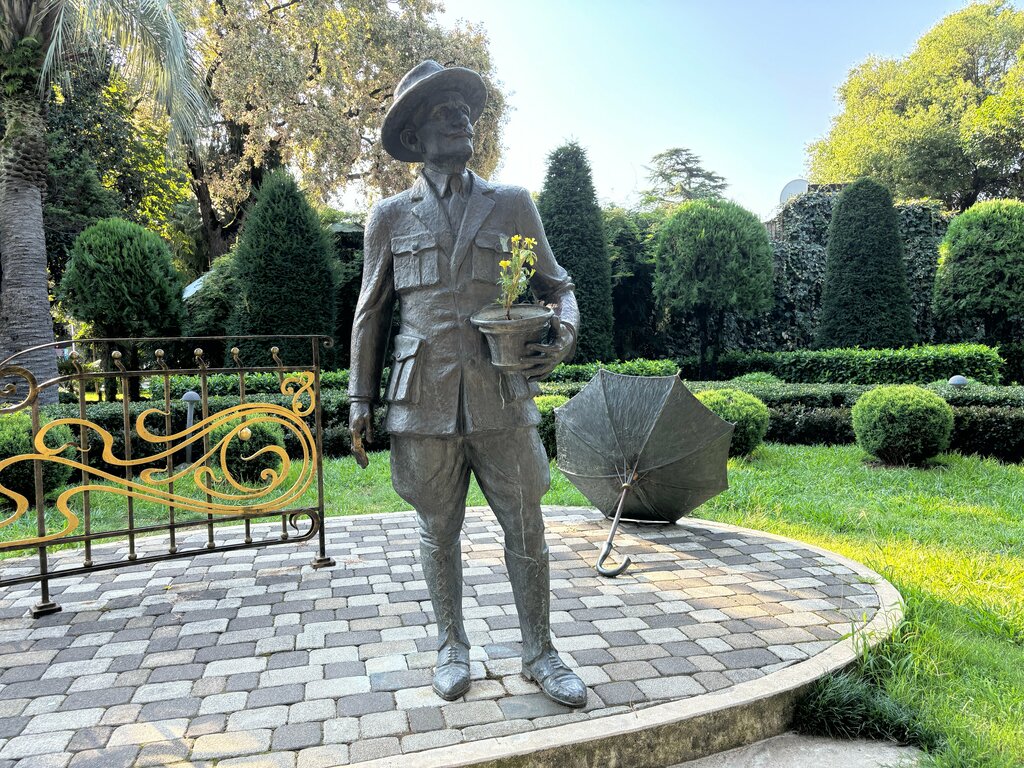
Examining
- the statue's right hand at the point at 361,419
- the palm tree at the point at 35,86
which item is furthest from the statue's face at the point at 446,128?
the palm tree at the point at 35,86

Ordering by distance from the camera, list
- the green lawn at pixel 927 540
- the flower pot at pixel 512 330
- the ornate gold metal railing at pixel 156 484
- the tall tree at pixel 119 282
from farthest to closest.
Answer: the tall tree at pixel 119 282, the ornate gold metal railing at pixel 156 484, the green lawn at pixel 927 540, the flower pot at pixel 512 330

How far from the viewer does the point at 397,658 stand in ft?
10.7

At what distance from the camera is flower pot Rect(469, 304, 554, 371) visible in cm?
253

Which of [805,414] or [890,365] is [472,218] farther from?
[890,365]

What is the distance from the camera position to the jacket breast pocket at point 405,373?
109 inches

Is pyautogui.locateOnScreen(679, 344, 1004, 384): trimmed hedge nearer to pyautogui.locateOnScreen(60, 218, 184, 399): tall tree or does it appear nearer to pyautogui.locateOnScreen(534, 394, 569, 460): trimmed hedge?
pyautogui.locateOnScreen(534, 394, 569, 460): trimmed hedge

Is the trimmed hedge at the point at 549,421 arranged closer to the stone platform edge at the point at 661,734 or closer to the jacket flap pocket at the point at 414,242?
the stone platform edge at the point at 661,734

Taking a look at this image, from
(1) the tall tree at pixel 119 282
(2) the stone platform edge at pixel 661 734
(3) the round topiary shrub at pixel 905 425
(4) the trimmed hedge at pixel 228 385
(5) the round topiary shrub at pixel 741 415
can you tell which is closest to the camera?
(2) the stone platform edge at pixel 661 734

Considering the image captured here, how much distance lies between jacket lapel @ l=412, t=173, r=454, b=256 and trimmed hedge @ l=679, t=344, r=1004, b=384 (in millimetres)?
11255

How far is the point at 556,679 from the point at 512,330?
1446mm

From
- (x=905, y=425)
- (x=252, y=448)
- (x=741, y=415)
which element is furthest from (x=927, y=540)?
(x=252, y=448)

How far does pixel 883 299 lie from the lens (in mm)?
15586

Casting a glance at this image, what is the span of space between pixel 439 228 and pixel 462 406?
74cm

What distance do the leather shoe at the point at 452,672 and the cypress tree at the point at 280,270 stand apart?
9398mm
